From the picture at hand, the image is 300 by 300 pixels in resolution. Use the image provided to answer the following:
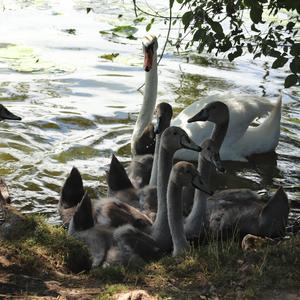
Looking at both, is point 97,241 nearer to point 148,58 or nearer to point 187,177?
point 187,177

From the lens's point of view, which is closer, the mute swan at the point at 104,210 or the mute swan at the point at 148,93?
the mute swan at the point at 104,210

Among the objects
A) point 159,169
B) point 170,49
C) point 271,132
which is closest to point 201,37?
point 159,169

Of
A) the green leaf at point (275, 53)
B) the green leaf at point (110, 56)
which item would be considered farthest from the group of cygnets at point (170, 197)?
the green leaf at point (110, 56)

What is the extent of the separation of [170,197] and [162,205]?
0.41 m

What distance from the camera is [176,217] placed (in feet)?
23.3

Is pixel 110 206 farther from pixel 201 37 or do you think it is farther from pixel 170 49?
pixel 170 49

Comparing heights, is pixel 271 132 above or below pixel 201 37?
below

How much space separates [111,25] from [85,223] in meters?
10.2

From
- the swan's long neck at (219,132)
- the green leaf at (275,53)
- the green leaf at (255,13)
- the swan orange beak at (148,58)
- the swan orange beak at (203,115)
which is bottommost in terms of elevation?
the swan's long neck at (219,132)

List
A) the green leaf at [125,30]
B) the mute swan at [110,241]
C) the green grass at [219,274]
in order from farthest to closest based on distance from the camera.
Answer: the green leaf at [125,30], the mute swan at [110,241], the green grass at [219,274]

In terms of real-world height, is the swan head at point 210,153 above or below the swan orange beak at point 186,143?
below

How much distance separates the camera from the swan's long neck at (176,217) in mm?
7035

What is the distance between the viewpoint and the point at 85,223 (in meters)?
7.31

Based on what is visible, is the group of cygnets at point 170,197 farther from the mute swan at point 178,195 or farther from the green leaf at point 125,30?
the green leaf at point 125,30
